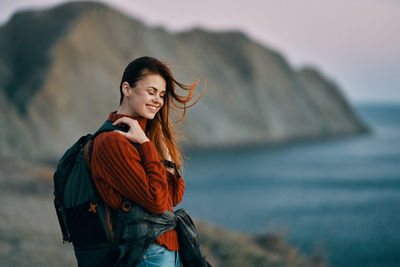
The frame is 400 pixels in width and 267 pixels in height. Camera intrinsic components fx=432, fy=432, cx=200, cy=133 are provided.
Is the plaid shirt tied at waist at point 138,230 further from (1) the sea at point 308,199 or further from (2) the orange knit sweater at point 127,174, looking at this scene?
(1) the sea at point 308,199

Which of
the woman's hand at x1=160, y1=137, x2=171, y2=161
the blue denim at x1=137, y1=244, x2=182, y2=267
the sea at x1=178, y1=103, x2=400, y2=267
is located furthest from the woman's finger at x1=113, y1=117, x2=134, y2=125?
the sea at x1=178, y1=103, x2=400, y2=267

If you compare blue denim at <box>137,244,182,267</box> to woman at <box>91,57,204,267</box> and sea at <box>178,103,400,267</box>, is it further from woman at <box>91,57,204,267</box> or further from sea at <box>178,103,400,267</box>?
sea at <box>178,103,400,267</box>

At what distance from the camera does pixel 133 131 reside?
2051 mm

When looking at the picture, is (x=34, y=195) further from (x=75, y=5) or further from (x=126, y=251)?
(x=75, y=5)

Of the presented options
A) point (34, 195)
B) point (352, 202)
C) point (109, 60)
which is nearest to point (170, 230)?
point (34, 195)

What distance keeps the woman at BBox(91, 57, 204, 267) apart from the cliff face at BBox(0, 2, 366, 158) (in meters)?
17.0

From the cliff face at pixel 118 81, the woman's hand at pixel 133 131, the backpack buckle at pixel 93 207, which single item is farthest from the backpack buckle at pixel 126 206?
the cliff face at pixel 118 81

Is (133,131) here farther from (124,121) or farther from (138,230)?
(138,230)

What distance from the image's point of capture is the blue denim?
1.95m

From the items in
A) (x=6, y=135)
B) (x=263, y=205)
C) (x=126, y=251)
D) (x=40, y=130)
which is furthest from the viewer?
(x=40, y=130)

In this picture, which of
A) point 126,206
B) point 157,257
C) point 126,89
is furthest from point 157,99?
point 157,257

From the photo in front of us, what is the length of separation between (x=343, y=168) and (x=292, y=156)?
6266 mm

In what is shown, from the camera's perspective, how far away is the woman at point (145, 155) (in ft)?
6.24

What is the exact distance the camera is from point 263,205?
19.0 m
